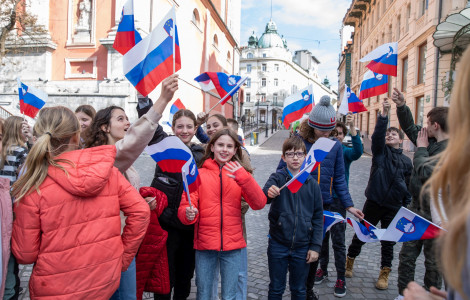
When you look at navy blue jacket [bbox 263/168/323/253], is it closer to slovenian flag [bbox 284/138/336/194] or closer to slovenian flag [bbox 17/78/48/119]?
slovenian flag [bbox 284/138/336/194]

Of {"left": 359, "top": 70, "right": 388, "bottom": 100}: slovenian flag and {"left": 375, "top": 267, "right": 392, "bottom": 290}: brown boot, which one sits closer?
{"left": 375, "top": 267, "right": 392, "bottom": 290}: brown boot

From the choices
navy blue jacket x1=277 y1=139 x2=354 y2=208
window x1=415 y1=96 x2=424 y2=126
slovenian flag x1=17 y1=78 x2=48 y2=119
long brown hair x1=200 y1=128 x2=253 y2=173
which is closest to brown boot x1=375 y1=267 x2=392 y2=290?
navy blue jacket x1=277 y1=139 x2=354 y2=208

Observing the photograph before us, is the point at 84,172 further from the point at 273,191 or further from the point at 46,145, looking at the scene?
the point at 273,191

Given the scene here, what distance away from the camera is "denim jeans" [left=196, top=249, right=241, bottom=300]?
2.70 m

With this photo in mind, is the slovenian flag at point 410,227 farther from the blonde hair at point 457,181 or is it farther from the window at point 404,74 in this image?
the window at point 404,74

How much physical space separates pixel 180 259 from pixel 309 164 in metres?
1.45

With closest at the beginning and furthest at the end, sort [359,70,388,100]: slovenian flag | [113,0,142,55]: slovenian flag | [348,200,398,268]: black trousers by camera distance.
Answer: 1. [113,0,142,55]: slovenian flag
2. [348,200,398,268]: black trousers
3. [359,70,388,100]: slovenian flag

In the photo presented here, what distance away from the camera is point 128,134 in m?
2.21

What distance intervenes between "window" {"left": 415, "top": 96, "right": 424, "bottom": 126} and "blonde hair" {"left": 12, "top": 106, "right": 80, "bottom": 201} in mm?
18478

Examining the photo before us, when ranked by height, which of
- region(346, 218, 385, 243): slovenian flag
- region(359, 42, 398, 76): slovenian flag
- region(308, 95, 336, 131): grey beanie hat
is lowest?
region(346, 218, 385, 243): slovenian flag

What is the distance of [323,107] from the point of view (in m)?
3.56

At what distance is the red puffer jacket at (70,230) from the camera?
1.79 metres

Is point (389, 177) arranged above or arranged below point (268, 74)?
below

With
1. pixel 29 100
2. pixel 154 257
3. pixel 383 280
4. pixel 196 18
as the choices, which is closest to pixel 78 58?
pixel 196 18
